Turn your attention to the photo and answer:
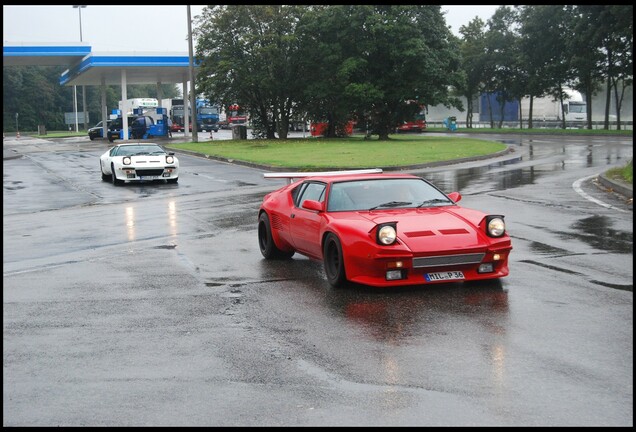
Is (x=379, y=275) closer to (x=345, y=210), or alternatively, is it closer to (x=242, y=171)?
(x=345, y=210)

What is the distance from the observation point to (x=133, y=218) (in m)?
17.9

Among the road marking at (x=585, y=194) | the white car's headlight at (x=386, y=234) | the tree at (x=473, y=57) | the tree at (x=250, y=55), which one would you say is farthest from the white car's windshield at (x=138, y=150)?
the tree at (x=473, y=57)

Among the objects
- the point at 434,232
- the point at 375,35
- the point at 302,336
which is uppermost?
the point at 375,35

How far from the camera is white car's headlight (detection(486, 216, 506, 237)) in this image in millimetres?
9312

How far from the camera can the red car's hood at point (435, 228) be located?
8.99m

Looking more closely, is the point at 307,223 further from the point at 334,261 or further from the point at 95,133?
the point at 95,133

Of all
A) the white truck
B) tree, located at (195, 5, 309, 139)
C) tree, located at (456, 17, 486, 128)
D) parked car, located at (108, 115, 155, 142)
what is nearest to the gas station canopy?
parked car, located at (108, 115, 155, 142)

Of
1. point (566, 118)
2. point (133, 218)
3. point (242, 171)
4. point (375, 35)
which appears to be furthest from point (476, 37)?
point (133, 218)

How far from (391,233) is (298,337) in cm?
203

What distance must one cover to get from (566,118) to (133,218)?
6419 cm

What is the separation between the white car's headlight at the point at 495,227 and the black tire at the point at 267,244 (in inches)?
130

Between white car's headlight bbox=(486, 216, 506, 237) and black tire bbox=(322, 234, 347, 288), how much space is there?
161cm

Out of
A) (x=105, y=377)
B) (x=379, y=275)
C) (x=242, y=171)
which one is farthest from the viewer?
(x=242, y=171)

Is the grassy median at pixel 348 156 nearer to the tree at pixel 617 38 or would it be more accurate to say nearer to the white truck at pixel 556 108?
the tree at pixel 617 38
